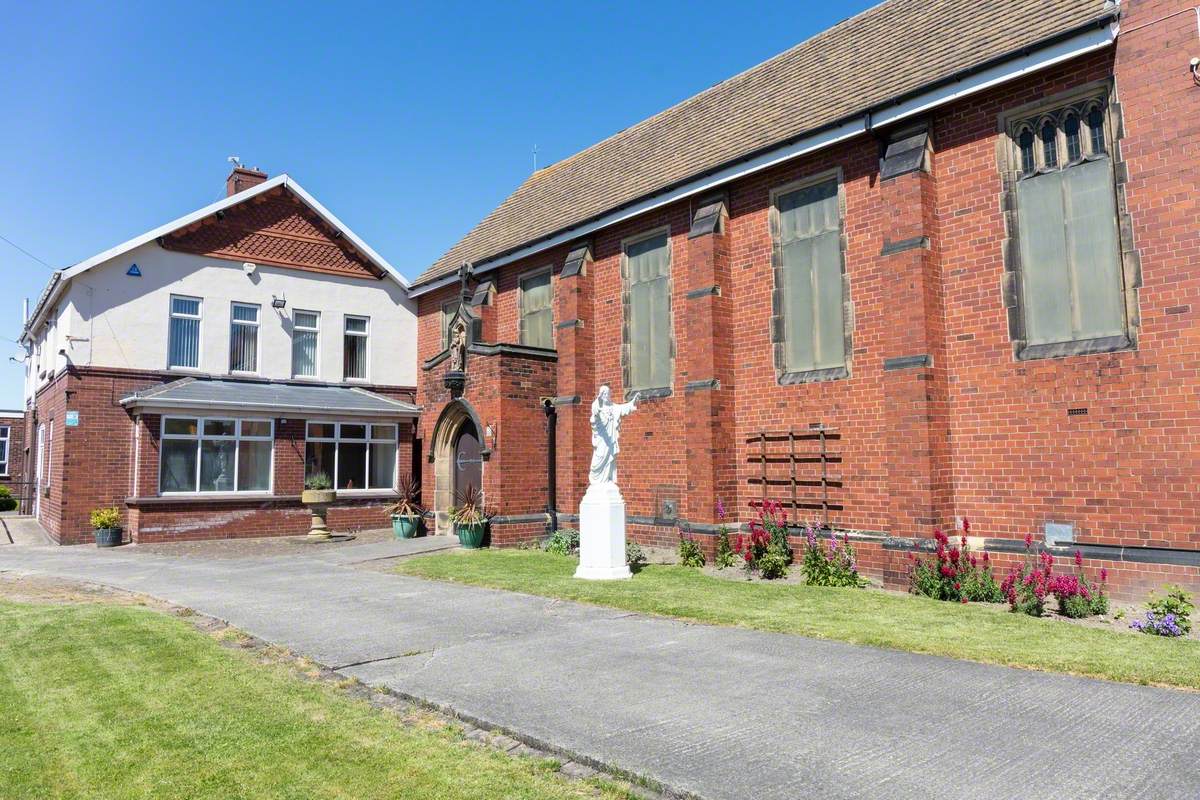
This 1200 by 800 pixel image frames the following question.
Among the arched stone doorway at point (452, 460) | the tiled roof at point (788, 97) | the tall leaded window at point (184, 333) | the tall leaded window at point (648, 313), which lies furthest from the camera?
the tall leaded window at point (184, 333)

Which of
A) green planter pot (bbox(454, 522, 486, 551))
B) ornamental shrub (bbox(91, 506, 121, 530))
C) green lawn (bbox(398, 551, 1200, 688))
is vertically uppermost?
ornamental shrub (bbox(91, 506, 121, 530))

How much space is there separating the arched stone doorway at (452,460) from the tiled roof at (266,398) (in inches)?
108

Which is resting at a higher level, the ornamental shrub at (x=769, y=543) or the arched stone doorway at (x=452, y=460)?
the arched stone doorway at (x=452, y=460)

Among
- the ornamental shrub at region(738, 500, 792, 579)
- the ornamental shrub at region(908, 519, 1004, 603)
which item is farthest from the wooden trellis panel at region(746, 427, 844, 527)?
the ornamental shrub at region(908, 519, 1004, 603)

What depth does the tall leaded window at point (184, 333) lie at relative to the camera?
19875mm

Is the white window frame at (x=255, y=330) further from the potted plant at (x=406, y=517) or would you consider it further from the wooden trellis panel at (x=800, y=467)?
the wooden trellis panel at (x=800, y=467)

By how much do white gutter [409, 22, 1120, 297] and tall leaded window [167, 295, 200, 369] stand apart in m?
9.90

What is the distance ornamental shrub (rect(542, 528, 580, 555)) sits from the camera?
15555mm

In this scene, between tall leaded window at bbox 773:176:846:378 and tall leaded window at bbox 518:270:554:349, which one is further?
tall leaded window at bbox 518:270:554:349

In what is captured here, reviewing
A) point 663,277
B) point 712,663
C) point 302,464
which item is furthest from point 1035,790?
point 302,464

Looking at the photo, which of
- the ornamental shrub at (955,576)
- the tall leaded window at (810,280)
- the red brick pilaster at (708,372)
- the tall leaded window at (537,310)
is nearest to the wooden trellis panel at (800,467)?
the red brick pilaster at (708,372)

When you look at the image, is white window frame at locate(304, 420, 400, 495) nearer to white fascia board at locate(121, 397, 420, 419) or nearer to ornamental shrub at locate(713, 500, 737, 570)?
white fascia board at locate(121, 397, 420, 419)

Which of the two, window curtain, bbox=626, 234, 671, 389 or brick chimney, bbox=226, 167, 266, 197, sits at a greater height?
→ brick chimney, bbox=226, 167, 266, 197

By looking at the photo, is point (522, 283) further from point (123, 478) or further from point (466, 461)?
point (123, 478)
